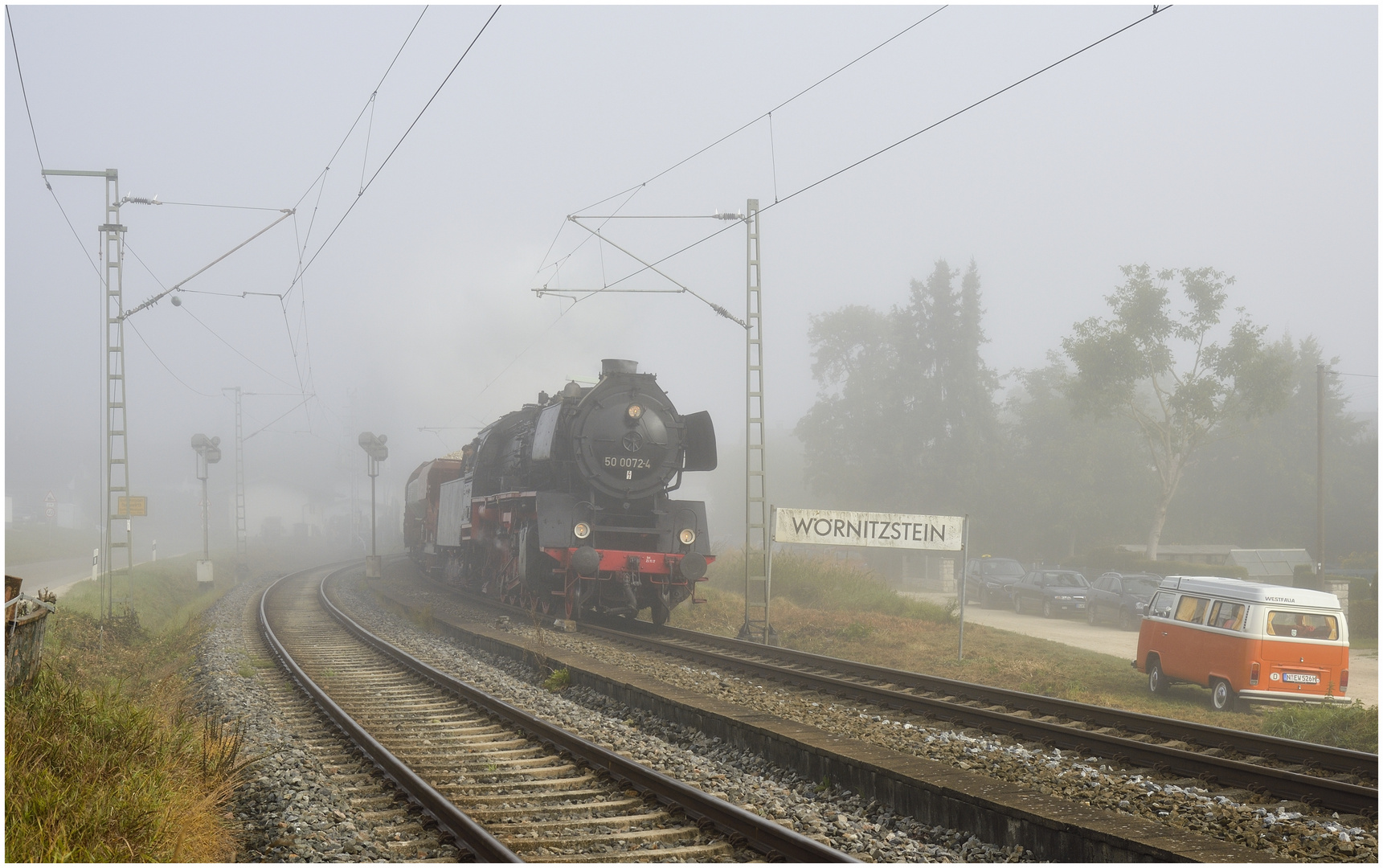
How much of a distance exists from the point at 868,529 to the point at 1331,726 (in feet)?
22.0

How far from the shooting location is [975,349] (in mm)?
53438

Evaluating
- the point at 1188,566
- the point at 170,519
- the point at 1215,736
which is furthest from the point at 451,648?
the point at 170,519

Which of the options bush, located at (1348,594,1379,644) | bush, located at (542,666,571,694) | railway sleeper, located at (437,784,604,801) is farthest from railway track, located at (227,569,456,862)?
bush, located at (1348,594,1379,644)

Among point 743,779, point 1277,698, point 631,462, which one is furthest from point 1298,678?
point 631,462

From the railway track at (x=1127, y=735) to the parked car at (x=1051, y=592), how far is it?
16.6 meters

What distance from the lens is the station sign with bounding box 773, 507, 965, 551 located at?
15047mm

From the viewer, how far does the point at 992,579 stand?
101ft

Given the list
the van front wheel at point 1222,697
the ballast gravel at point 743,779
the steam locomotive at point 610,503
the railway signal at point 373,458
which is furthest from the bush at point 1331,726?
the railway signal at point 373,458

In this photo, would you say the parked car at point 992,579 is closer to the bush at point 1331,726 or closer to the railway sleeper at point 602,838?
the bush at point 1331,726

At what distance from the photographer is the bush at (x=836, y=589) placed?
2181cm

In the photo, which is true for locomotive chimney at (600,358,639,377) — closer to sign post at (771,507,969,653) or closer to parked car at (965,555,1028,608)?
sign post at (771,507,969,653)

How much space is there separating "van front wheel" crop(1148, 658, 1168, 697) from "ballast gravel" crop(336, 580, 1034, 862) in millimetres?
7401

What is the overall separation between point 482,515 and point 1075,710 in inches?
549

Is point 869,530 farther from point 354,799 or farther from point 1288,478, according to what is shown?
point 1288,478
